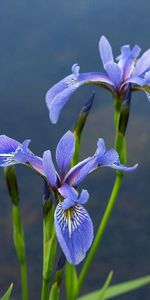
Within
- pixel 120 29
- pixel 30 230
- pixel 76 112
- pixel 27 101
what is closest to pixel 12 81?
pixel 27 101

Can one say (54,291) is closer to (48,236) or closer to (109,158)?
(48,236)

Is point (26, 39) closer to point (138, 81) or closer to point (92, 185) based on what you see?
point (92, 185)

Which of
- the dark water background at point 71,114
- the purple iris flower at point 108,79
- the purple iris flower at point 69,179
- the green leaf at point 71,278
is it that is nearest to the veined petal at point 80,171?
the purple iris flower at point 69,179

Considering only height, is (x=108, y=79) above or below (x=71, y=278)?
above

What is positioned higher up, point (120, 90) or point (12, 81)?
point (120, 90)

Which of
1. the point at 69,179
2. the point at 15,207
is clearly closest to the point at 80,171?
the point at 69,179

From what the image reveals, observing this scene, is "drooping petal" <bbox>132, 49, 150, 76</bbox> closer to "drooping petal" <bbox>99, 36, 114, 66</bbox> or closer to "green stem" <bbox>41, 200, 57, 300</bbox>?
"drooping petal" <bbox>99, 36, 114, 66</bbox>
